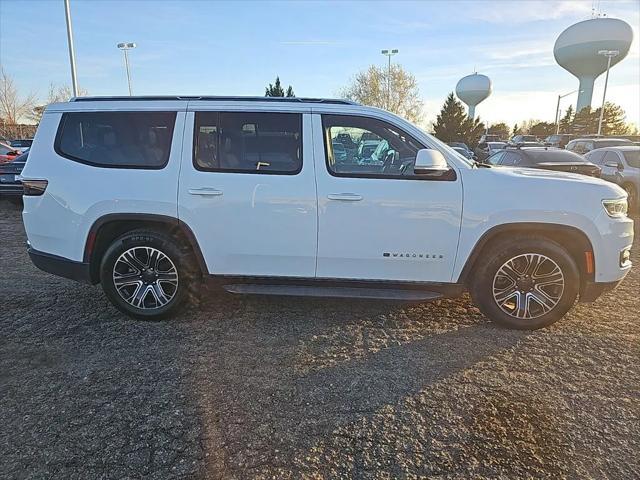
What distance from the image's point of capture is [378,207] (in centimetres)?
377

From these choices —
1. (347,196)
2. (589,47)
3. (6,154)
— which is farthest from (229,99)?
(589,47)

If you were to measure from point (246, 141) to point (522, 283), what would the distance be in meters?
2.82

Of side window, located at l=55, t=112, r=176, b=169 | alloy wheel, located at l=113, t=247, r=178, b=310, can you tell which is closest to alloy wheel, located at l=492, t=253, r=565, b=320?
alloy wheel, located at l=113, t=247, r=178, b=310

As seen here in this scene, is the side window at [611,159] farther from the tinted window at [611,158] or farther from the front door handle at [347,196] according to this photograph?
the front door handle at [347,196]

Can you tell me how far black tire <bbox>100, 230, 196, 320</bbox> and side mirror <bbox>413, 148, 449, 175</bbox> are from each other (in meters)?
2.23

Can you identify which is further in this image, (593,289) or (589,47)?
(589,47)

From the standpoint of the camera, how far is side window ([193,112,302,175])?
388 cm

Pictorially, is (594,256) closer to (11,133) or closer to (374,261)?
(374,261)

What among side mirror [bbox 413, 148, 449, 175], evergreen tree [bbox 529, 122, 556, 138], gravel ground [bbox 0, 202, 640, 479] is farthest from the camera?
evergreen tree [bbox 529, 122, 556, 138]

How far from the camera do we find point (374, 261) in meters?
3.89

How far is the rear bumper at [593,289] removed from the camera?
3850 millimetres

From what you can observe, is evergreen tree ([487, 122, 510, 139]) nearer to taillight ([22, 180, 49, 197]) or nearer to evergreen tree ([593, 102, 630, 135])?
evergreen tree ([593, 102, 630, 135])

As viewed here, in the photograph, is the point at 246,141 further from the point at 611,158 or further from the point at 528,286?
the point at 611,158

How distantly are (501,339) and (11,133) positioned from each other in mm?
44846
